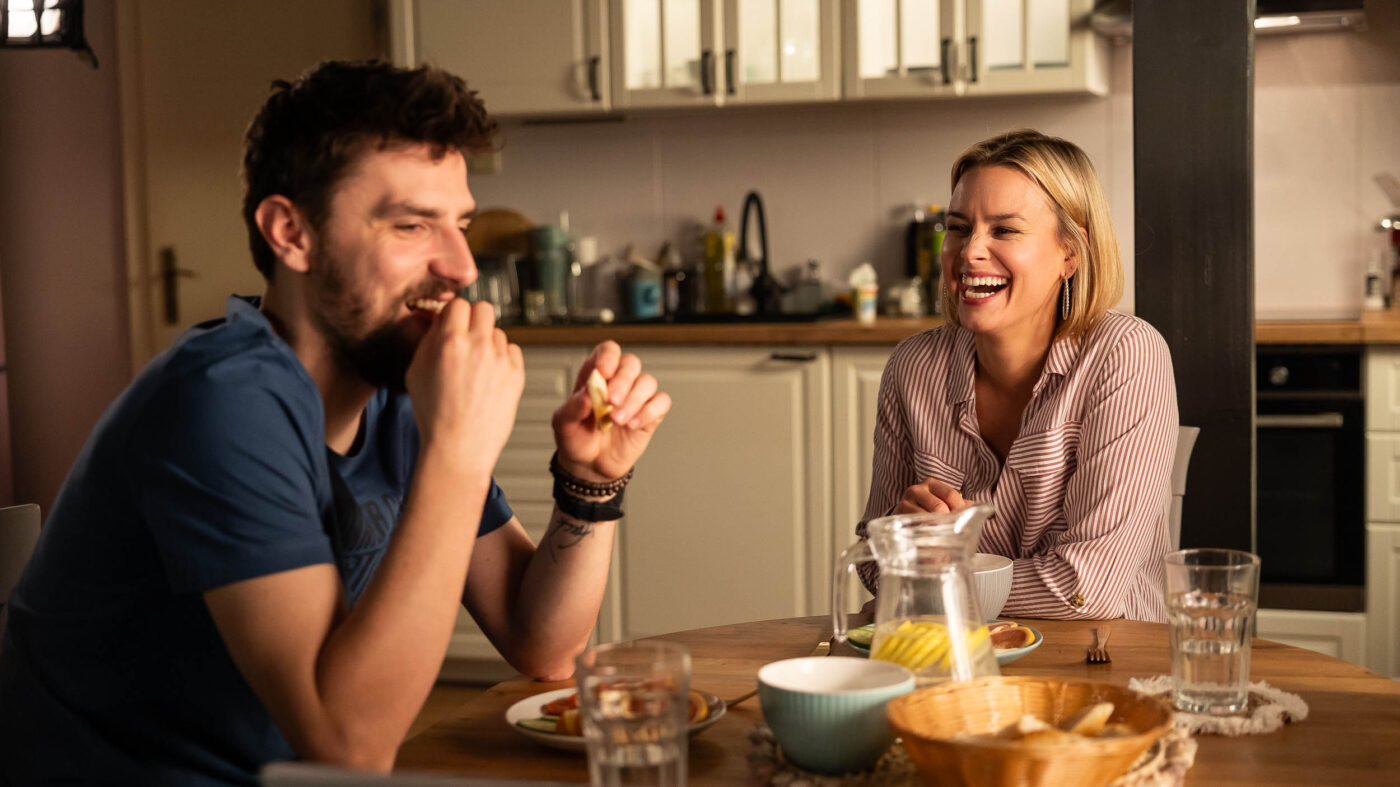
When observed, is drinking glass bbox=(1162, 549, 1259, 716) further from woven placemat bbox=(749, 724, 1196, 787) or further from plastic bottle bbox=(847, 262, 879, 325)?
plastic bottle bbox=(847, 262, 879, 325)

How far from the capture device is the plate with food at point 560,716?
1032 mm

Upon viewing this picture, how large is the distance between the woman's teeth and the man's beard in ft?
3.14

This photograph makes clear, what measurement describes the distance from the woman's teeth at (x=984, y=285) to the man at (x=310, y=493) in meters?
0.77

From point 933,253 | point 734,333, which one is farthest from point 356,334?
point 933,253

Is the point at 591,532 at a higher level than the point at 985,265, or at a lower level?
lower

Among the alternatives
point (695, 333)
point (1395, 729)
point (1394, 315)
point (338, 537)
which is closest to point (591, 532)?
point (338, 537)

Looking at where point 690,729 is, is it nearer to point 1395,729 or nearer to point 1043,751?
point 1043,751

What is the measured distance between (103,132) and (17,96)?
0.30 metres

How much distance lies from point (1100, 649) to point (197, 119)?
377 centimetres

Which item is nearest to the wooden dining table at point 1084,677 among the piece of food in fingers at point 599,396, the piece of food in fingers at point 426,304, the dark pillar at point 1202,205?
the piece of food in fingers at point 599,396

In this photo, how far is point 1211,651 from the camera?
110cm

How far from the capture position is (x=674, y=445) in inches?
138

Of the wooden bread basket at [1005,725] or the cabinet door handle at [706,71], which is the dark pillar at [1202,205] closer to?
the wooden bread basket at [1005,725]

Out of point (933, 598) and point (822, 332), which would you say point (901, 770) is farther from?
point (822, 332)
